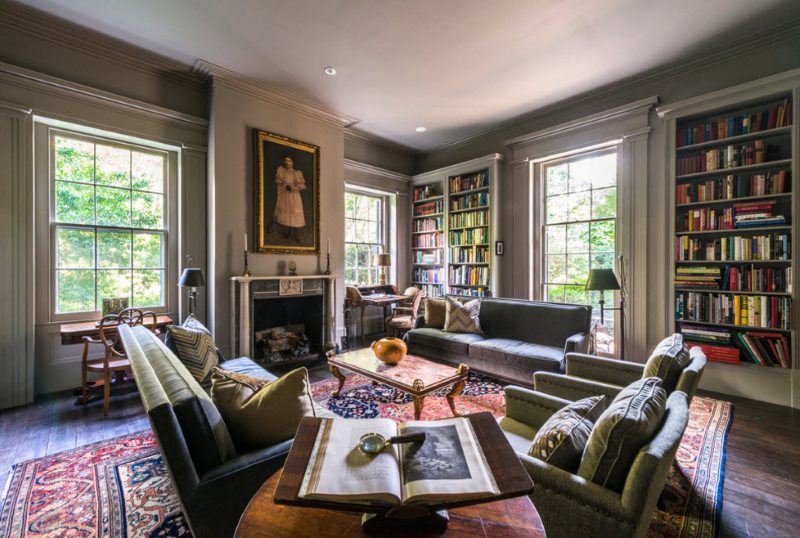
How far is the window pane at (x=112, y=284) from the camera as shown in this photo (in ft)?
11.1

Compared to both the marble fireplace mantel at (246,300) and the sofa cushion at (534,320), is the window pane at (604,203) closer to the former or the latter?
the sofa cushion at (534,320)

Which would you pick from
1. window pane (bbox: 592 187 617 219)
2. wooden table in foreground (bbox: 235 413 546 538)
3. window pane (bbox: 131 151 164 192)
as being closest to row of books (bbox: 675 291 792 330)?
window pane (bbox: 592 187 617 219)

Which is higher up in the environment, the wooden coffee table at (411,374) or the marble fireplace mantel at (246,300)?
the marble fireplace mantel at (246,300)

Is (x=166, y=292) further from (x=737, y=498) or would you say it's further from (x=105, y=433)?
(x=737, y=498)

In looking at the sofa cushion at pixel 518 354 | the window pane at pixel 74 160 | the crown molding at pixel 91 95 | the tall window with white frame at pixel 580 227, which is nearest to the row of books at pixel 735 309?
the tall window with white frame at pixel 580 227

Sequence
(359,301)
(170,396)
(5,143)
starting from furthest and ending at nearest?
(359,301), (5,143), (170,396)

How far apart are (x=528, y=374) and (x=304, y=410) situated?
240 cm

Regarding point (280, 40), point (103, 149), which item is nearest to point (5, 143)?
point (103, 149)

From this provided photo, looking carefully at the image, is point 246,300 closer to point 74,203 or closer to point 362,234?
point 74,203

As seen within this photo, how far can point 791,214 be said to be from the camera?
2908 millimetres

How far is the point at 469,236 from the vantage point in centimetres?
531

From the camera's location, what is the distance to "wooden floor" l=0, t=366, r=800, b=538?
1649 mm

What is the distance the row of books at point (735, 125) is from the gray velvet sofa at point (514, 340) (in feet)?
6.55

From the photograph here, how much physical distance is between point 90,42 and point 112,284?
222cm
